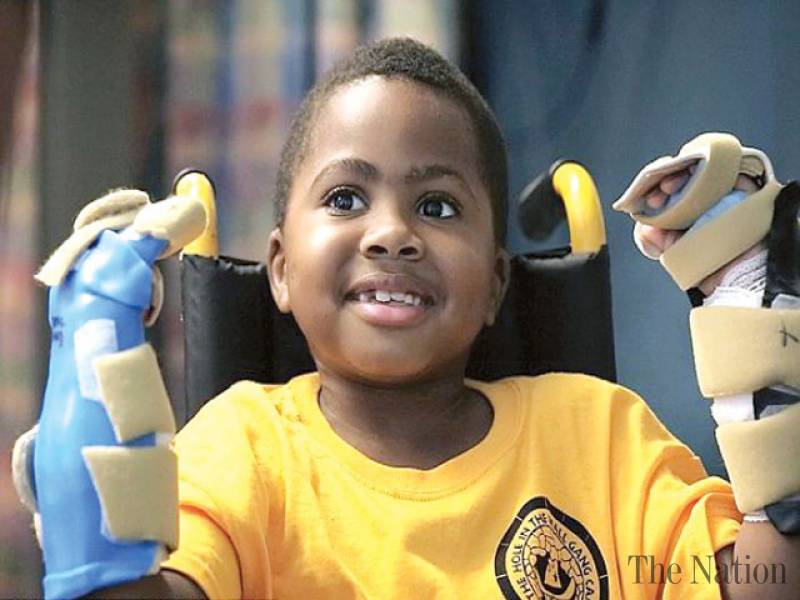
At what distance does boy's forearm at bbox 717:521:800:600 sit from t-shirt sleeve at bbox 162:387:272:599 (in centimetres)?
39

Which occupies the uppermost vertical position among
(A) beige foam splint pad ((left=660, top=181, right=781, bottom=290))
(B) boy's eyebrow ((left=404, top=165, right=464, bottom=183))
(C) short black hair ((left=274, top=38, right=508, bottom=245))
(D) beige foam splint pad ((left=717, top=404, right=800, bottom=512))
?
(C) short black hair ((left=274, top=38, right=508, bottom=245))

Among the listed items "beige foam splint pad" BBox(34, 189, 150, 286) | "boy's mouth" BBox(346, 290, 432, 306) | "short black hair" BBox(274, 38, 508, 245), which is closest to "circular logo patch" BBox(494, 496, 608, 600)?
"boy's mouth" BBox(346, 290, 432, 306)

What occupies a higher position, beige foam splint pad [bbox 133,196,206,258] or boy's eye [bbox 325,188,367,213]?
boy's eye [bbox 325,188,367,213]

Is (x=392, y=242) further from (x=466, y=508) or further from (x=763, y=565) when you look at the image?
(x=763, y=565)

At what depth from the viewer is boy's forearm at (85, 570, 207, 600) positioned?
0.82 meters

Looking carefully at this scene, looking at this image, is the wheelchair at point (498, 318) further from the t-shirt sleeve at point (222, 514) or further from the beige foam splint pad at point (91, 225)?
the beige foam splint pad at point (91, 225)

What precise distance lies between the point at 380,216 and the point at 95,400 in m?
0.37

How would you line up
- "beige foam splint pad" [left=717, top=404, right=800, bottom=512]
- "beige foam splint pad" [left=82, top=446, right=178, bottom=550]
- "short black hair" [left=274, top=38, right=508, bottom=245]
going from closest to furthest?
"beige foam splint pad" [left=82, top=446, right=178, bottom=550], "beige foam splint pad" [left=717, top=404, right=800, bottom=512], "short black hair" [left=274, top=38, right=508, bottom=245]

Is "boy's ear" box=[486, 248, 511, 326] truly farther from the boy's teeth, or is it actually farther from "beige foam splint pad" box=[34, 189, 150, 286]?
"beige foam splint pad" box=[34, 189, 150, 286]

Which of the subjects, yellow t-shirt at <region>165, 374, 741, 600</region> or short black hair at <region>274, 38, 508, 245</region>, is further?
short black hair at <region>274, 38, 508, 245</region>

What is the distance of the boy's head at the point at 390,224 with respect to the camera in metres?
1.11

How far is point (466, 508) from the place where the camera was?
1.06 m

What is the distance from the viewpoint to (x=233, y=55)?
6.44ft

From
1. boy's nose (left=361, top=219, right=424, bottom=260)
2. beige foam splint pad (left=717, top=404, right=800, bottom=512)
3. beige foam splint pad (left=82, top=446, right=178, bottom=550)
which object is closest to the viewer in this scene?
beige foam splint pad (left=82, top=446, right=178, bottom=550)
